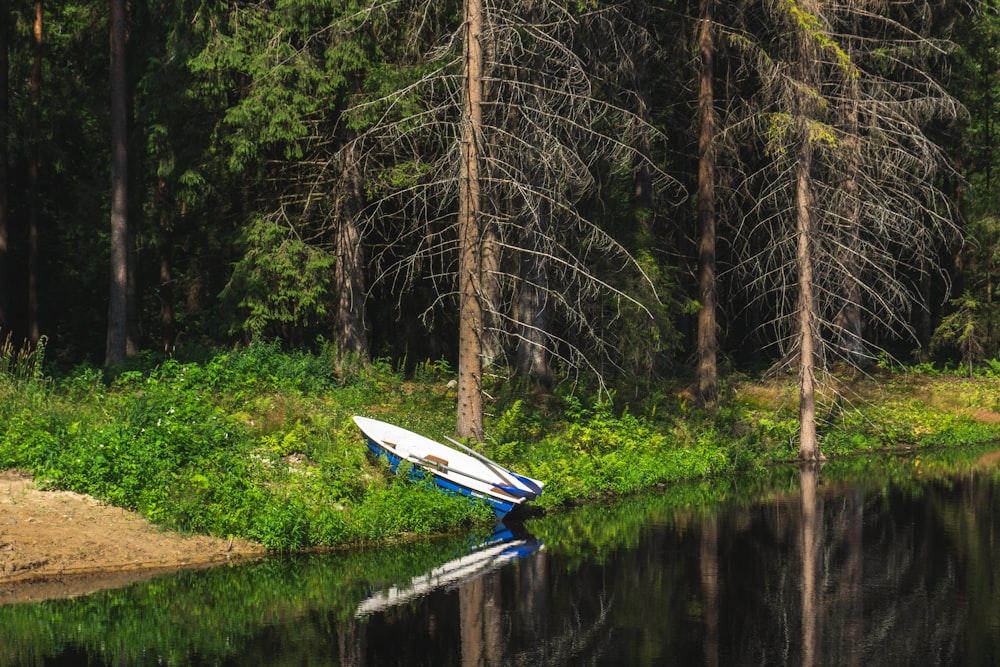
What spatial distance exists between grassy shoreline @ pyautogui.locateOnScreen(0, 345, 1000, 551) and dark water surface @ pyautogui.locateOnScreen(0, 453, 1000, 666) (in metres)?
0.91

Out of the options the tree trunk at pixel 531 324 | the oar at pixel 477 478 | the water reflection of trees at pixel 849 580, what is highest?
the tree trunk at pixel 531 324

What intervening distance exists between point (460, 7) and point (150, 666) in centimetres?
1963

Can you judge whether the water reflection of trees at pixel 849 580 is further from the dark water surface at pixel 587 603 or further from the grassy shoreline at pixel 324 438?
the grassy shoreline at pixel 324 438

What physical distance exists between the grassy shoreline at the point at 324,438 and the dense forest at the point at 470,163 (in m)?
1.63

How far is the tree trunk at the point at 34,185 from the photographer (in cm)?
3397

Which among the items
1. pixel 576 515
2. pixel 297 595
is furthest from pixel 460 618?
pixel 576 515

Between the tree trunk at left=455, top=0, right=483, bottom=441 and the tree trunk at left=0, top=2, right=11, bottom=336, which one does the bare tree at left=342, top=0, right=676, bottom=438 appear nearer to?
the tree trunk at left=455, top=0, right=483, bottom=441

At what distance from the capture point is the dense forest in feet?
75.9

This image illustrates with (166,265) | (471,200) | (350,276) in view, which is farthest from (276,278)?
(471,200)

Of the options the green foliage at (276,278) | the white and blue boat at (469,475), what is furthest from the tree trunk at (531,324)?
the white and blue boat at (469,475)

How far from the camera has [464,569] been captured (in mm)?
14977

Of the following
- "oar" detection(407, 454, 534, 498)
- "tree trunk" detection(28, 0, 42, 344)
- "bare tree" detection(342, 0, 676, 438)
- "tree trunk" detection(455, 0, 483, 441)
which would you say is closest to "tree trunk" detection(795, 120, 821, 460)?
"bare tree" detection(342, 0, 676, 438)

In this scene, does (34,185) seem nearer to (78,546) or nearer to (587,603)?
(78,546)

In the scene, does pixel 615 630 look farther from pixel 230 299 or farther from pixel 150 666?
pixel 230 299
